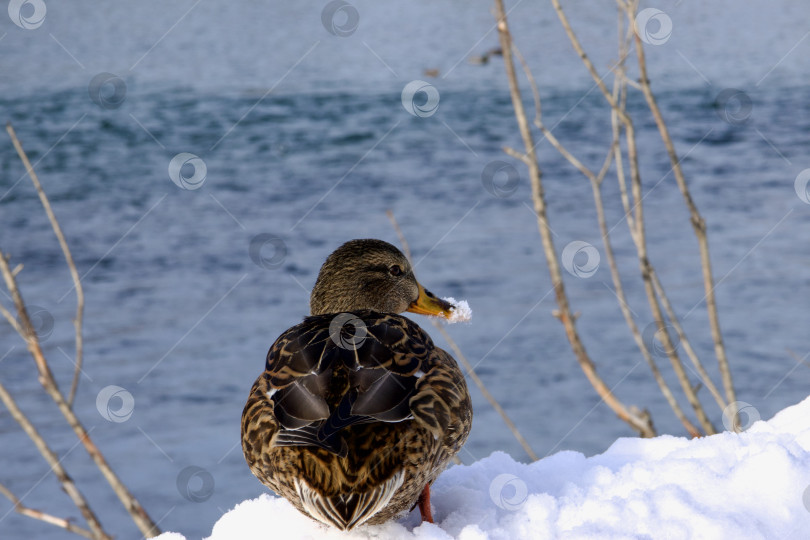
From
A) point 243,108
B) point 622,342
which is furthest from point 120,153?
point 622,342

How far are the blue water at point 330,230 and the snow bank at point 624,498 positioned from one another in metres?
3.12

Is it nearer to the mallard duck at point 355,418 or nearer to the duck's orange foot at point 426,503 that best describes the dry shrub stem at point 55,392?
the mallard duck at point 355,418

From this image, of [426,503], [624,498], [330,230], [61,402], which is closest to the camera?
[624,498]

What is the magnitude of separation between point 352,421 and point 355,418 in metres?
0.02

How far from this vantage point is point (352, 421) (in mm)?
2457

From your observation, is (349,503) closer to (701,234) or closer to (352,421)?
(352,421)

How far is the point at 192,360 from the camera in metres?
7.67

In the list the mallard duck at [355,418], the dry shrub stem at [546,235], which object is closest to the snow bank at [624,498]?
the mallard duck at [355,418]

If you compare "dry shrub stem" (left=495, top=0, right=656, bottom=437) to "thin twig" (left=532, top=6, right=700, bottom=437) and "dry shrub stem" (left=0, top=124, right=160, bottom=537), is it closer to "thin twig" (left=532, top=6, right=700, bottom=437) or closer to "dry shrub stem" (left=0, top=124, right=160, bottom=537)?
"thin twig" (left=532, top=6, right=700, bottom=437)

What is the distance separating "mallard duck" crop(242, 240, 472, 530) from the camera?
2537mm

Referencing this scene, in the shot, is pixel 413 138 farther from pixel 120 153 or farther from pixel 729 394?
pixel 729 394

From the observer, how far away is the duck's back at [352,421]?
99.8 inches

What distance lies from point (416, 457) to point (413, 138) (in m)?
13.5

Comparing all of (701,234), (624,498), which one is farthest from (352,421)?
(701,234)
